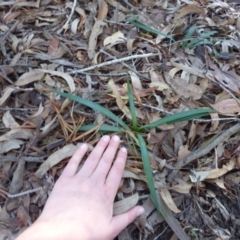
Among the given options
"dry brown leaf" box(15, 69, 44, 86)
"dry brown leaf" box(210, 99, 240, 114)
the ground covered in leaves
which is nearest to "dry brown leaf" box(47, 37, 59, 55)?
the ground covered in leaves

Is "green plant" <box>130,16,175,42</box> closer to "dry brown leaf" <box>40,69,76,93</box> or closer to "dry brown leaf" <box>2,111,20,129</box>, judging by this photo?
"dry brown leaf" <box>40,69,76,93</box>

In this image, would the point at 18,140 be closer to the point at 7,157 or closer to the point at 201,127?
the point at 7,157

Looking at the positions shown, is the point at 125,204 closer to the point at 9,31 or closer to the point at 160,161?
the point at 160,161

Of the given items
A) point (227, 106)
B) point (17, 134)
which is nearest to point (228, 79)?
point (227, 106)

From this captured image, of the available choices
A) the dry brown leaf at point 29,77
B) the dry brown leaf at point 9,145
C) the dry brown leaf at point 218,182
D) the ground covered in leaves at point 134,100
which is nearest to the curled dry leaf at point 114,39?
the ground covered in leaves at point 134,100

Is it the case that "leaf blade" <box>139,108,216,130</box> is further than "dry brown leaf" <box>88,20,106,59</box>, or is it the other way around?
"dry brown leaf" <box>88,20,106,59</box>

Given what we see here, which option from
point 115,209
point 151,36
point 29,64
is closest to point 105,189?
point 115,209

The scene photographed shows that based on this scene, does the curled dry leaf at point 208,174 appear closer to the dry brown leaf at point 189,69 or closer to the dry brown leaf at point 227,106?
the dry brown leaf at point 227,106
